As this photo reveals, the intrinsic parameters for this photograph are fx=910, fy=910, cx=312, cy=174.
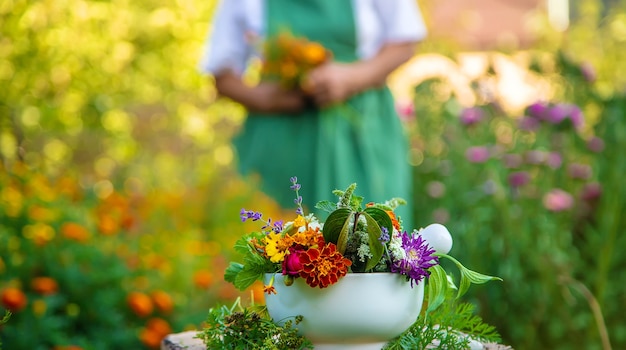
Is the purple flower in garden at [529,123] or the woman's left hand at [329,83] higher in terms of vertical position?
the woman's left hand at [329,83]

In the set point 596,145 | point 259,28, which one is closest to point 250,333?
point 259,28

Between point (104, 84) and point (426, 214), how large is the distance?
1.91 meters

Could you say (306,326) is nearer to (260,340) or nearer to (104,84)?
(260,340)

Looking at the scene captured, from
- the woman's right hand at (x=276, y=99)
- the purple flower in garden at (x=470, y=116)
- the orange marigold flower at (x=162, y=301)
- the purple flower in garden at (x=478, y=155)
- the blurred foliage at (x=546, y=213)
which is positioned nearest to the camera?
the orange marigold flower at (x=162, y=301)

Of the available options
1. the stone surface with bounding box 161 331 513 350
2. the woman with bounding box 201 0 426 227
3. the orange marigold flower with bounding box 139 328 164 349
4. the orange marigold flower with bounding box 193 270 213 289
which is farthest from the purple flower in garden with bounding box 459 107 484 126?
the stone surface with bounding box 161 331 513 350

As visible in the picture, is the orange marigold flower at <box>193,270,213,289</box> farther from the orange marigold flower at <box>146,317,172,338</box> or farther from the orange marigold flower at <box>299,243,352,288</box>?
the orange marigold flower at <box>299,243,352,288</box>

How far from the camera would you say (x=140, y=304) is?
233cm

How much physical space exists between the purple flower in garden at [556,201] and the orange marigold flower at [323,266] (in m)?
2.25

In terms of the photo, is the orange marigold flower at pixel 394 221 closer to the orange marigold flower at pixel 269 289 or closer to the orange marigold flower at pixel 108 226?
the orange marigold flower at pixel 269 289

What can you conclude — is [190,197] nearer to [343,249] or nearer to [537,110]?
[537,110]

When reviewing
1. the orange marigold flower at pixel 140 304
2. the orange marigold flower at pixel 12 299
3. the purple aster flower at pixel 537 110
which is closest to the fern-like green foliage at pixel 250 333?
the orange marigold flower at pixel 12 299

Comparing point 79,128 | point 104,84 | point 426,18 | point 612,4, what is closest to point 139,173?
point 79,128

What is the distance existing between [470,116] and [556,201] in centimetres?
58

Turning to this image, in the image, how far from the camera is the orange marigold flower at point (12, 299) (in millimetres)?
2096
